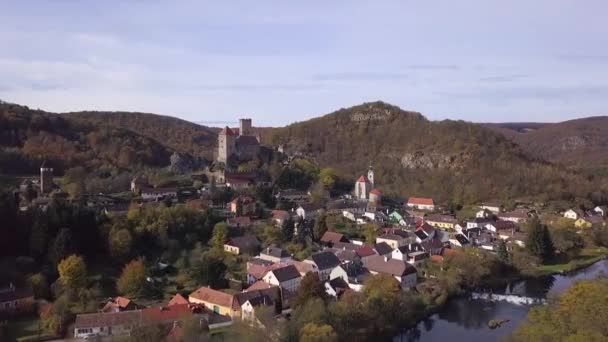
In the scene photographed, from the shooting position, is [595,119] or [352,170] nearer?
[352,170]

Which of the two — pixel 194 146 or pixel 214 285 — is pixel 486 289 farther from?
pixel 194 146

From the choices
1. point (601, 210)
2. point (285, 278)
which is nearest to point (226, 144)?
point (285, 278)

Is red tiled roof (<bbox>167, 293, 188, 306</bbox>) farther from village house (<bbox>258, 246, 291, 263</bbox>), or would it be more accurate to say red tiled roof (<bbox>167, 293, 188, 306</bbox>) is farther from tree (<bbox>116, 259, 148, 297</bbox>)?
village house (<bbox>258, 246, 291, 263</bbox>)

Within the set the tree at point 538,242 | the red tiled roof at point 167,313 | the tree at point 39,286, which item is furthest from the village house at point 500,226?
the tree at point 39,286

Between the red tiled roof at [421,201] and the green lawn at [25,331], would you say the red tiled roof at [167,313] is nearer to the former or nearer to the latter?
the green lawn at [25,331]

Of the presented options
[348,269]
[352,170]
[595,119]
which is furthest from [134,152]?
[595,119]

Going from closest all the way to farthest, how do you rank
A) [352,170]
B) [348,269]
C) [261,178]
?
1. [348,269]
2. [261,178]
3. [352,170]

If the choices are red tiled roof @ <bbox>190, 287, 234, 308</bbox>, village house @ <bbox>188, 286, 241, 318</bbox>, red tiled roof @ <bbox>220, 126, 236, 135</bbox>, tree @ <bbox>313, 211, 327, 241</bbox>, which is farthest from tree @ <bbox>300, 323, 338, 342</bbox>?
red tiled roof @ <bbox>220, 126, 236, 135</bbox>
